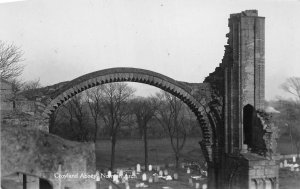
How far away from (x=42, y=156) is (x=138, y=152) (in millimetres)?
30245

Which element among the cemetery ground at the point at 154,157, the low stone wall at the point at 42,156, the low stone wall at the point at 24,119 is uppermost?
the low stone wall at the point at 24,119

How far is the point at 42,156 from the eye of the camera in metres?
7.10

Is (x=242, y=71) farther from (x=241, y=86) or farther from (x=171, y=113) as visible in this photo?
(x=171, y=113)

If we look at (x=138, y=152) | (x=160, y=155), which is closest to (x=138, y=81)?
(x=160, y=155)

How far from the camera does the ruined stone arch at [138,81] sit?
14141 mm

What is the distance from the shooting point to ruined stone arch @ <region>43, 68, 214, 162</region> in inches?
557

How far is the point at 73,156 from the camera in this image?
7.32 m

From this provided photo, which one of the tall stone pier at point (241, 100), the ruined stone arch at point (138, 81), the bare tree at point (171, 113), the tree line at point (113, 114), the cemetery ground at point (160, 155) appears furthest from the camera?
the bare tree at point (171, 113)

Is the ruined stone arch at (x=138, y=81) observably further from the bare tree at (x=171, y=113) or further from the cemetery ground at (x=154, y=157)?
the bare tree at (x=171, y=113)

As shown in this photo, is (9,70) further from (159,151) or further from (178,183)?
(159,151)

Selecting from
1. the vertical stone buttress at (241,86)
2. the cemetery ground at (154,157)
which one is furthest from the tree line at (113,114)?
the vertical stone buttress at (241,86)

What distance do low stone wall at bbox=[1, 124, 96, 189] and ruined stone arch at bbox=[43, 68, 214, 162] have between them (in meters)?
6.85

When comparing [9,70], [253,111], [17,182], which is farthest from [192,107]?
[9,70]

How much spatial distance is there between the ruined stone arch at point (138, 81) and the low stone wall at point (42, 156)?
6.85 metres
